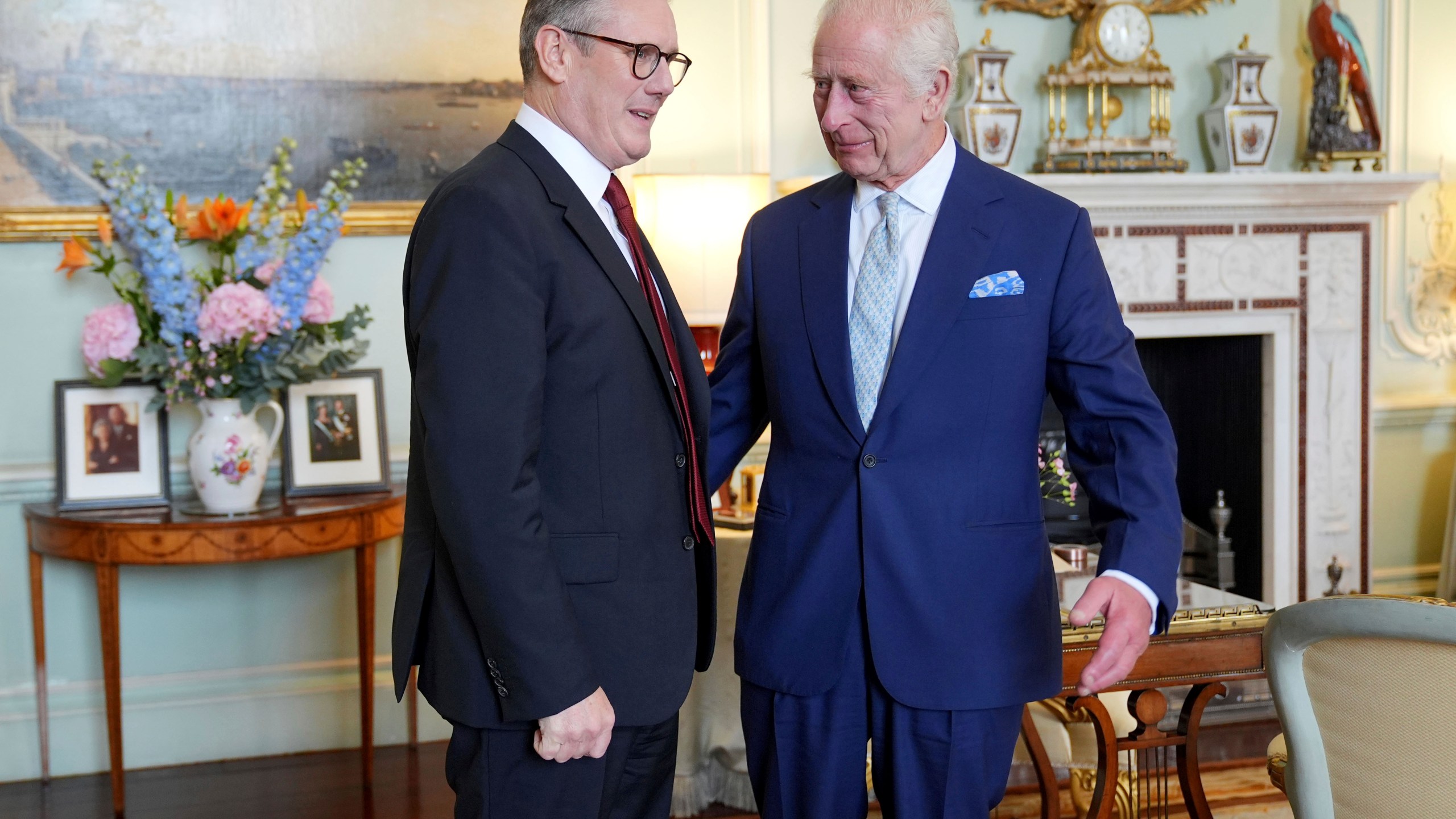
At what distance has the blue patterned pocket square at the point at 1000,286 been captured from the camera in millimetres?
1642

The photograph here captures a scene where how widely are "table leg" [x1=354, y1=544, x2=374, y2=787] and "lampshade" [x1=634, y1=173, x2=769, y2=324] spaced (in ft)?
3.75

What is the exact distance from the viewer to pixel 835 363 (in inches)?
65.9

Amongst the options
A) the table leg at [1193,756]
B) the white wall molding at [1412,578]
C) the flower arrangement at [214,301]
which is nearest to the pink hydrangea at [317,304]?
the flower arrangement at [214,301]

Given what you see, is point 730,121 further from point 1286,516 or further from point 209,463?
point 1286,516

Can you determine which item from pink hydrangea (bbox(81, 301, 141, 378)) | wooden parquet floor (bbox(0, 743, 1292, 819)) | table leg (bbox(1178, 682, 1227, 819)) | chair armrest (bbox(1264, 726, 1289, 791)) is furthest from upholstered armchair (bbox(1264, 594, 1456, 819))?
pink hydrangea (bbox(81, 301, 141, 378))

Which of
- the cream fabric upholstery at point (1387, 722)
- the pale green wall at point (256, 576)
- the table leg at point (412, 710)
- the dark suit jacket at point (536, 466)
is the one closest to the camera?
the dark suit jacket at point (536, 466)

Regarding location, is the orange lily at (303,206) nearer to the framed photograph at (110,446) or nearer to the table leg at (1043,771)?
the framed photograph at (110,446)

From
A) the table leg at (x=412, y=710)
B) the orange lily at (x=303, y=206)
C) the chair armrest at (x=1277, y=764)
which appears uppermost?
the orange lily at (x=303, y=206)

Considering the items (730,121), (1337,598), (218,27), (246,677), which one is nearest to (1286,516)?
(730,121)

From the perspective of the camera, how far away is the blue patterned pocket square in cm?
164

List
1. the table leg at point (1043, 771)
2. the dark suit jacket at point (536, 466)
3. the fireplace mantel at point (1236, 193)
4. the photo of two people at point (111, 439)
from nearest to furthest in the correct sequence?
the dark suit jacket at point (536, 466) → the table leg at point (1043, 771) → the photo of two people at point (111, 439) → the fireplace mantel at point (1236, 193)

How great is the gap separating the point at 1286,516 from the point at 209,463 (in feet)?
11.9

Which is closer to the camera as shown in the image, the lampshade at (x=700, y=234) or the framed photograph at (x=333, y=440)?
the lampshade at (x=700, y=234)

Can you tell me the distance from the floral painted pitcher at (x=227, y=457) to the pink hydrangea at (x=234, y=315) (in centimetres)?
20
